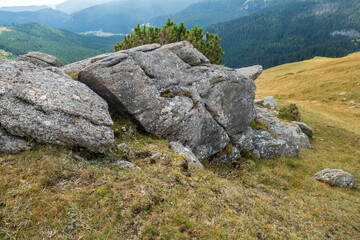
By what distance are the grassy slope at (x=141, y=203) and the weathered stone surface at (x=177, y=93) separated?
1.97 meters

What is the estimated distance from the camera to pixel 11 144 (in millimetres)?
8781

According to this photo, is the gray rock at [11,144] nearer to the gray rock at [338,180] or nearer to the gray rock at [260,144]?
the gray rock at [260,144]

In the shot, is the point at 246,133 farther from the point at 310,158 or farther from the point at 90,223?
the point at 90,223

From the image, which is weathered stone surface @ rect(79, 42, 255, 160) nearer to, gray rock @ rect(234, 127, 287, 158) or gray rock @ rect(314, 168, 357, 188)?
gray rock @ rect(234, 127, 287, 158)

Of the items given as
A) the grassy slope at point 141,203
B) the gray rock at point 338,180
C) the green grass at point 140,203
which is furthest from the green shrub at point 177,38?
the grassy slope at point 141,203

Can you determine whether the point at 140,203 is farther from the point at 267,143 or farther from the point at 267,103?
the point at 267,103

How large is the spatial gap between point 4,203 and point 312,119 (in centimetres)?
4941

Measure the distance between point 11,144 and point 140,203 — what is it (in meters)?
6.95

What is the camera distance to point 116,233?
21.8 feet

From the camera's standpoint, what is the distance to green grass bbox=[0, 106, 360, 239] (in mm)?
6617

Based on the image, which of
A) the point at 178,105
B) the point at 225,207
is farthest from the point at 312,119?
the point at 225,207

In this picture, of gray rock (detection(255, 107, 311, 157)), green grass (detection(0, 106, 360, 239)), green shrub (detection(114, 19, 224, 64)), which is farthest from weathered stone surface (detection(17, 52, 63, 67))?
gray rock (detection(255, 107, 311, 157))

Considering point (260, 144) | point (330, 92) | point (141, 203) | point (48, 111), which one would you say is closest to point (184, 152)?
point (141, 203)

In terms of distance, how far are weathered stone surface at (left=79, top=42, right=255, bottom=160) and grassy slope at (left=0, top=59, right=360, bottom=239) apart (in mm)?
1968
